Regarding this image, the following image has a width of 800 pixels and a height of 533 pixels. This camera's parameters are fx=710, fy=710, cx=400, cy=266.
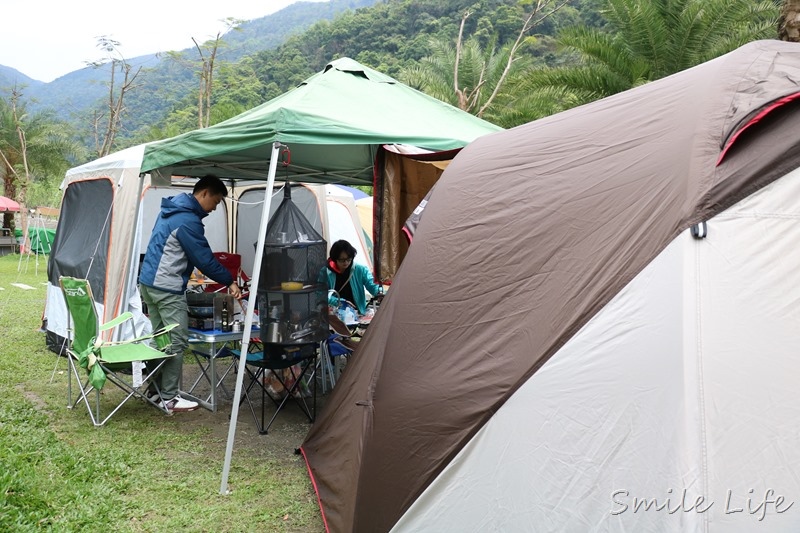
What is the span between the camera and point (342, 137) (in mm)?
4242

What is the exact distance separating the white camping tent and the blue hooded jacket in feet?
3.59

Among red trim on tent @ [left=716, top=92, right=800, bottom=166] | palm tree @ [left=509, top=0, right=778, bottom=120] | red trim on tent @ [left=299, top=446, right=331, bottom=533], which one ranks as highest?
palm tree @ [left=509, top=0, right=778, bottom=120]

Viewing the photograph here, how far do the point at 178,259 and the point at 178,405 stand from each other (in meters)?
1.15

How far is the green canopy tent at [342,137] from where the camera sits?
164 inches

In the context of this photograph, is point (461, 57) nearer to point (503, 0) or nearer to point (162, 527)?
point (162, 527)

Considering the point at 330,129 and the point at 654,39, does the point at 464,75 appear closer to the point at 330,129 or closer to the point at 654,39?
the point at 654,39

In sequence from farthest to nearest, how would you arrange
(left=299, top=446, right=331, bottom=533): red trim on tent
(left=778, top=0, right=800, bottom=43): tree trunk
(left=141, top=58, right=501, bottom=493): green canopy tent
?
(left=778, top=0, right=800, bottom=43): tree trunk < (left=141, top=58, right=501, bottom=493): green canopy tent < (left=299, top=446, right=331, bottom=533): red trim on tent

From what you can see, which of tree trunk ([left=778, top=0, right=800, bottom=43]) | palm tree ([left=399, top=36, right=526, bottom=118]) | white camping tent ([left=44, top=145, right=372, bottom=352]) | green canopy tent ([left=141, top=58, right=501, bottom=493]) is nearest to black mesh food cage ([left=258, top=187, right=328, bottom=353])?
green canopy tent ([left=141, top=58, right=501, bottom=493])

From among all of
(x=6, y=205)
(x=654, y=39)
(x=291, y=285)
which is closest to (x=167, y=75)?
(x=6, y=205)

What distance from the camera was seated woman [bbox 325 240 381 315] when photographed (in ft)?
20.2

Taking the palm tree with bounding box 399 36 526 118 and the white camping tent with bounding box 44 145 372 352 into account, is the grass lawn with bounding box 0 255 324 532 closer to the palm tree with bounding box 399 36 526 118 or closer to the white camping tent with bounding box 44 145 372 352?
the white camping tent with bounding box 44 145 372 352

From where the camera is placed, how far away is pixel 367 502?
2.99m

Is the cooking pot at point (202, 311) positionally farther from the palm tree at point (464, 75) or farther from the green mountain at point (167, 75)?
the green mountain at point (167, 75)

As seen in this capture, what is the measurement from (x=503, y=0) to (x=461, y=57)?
67.4 feet
